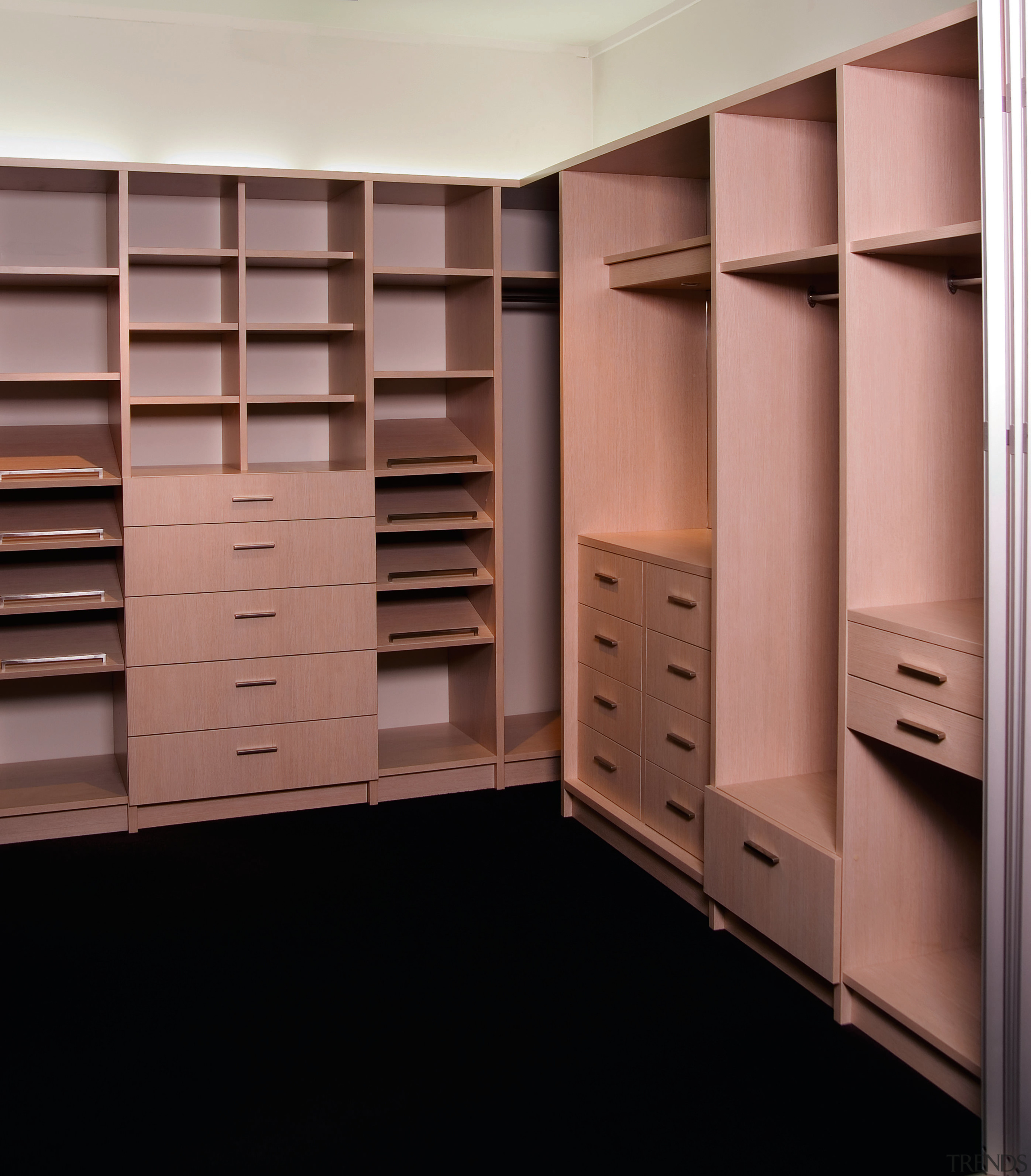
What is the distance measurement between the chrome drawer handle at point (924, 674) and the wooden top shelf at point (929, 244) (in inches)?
32.7

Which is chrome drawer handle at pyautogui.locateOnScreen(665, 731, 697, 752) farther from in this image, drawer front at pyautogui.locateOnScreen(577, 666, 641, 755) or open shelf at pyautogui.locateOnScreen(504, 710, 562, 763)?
open shelf at pyautogui.locateOnScreen(504, 710, 562, 763)

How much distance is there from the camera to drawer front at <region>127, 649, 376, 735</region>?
3.82 m

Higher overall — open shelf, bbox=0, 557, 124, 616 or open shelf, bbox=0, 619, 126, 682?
open shelf, bbox=0, 557, 124, 616

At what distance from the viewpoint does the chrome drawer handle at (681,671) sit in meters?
3.23

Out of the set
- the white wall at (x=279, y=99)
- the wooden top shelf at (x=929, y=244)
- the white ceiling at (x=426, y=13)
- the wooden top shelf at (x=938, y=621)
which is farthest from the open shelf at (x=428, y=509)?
the wooden top shelf at (x=929, y=244)

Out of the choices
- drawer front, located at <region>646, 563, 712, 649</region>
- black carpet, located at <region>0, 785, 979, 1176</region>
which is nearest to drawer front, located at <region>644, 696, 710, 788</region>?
drawer front, located at <region>646, 563, 712, 649</region>

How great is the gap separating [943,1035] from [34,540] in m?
2.94

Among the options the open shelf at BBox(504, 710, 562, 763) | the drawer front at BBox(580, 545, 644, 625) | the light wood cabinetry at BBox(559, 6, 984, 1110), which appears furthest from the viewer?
the open shelf at BBox(504, 710, 562, 763)

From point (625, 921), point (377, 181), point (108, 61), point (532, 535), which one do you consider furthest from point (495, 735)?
point (108, 61)

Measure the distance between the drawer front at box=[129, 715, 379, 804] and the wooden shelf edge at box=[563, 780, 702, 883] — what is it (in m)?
0.75

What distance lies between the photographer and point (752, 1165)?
6.93 ft

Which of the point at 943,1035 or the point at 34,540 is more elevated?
the point at 34,540

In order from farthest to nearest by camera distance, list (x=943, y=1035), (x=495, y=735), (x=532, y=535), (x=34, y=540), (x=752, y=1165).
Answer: (x=532, y=535)
(x=495, y=735)
(x=34, y=540)
(x=943, y=1035)
(x=752, y=1165)

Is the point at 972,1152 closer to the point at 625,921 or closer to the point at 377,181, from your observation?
the point at 625,921
